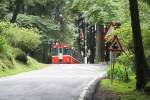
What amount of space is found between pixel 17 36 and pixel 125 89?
22.7 m

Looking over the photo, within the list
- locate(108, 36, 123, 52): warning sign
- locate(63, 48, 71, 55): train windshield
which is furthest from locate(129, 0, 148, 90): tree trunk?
locate(63, 48, 71, 55): train windshield

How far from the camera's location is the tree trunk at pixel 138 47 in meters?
16.8

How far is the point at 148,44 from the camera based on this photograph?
766 inches

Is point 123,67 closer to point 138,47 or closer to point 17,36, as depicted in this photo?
point 138,47

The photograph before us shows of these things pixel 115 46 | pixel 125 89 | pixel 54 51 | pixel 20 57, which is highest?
pixel 115 46

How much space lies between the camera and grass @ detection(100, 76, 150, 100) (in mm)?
16000

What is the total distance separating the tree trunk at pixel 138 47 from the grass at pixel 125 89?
0.52 m

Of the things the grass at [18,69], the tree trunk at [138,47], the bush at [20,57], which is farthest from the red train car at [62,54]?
the tree trunk at [138,47]

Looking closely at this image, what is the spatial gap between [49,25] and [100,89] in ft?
124

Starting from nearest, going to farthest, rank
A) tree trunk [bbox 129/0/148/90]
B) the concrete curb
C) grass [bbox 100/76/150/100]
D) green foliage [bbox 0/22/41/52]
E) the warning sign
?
grass [bbox 100/76/150/100], the concrete curb, tree trunk [bbox 129/0/148/90], the warning sign, green foliage [bbox 0/22/41/52]

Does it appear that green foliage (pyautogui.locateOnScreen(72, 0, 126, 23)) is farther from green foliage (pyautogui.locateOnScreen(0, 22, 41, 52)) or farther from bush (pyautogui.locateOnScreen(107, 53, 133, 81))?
bush (pyautogui.locateOnScreen(107, 53, 133, 81))

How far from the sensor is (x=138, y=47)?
667 inches

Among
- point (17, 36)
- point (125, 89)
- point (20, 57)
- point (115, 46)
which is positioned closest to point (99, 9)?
point (20, 57)

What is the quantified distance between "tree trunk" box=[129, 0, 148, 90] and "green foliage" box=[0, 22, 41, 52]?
22.2 meters
